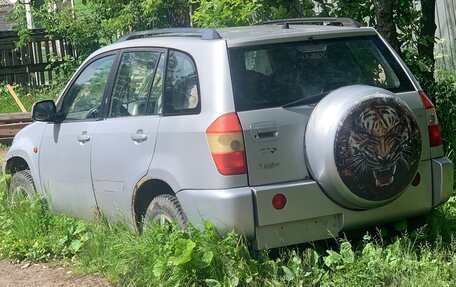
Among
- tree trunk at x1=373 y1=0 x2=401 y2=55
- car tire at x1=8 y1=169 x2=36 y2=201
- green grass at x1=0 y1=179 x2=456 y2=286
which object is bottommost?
green grass at x1=0 y1=179 x2=456 y2=286

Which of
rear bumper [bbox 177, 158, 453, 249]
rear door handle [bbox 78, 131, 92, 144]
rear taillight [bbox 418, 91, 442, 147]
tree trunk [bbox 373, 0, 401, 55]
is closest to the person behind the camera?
rear bumper [bbox 177, 158, 453, 249]

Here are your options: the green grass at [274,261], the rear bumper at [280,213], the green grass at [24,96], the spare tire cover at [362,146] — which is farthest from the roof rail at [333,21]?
the green grass at [24,96]

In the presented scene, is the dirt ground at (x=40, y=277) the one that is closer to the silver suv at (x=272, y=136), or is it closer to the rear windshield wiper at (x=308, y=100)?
the silver suv at (x=272, y=136)

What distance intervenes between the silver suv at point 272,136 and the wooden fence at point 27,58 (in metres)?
12.3

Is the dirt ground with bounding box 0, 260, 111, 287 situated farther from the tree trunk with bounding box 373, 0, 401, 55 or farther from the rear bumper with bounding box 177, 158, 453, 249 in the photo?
the tree trunk with bounding box 373, 0, 401, 55

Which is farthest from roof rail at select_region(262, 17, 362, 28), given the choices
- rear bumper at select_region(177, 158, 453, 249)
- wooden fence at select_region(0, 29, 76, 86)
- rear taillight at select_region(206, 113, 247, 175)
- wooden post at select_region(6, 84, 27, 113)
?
wooden fence at select_region(0, 29, 76, 86)

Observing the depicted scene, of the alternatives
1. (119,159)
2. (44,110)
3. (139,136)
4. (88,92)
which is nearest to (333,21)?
(139,136)

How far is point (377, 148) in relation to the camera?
198 inches

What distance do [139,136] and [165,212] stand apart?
587mm

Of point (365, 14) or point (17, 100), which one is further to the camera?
point (17, 100)

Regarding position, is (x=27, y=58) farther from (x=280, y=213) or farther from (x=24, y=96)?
(x=280, y=213)

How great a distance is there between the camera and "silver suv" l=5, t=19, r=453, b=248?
16.3ft

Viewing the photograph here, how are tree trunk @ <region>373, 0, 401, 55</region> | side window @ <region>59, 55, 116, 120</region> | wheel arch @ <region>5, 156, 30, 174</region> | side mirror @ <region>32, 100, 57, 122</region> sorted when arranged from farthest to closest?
tree trunk @ <region>373, 0, 401, 55</region> < wheel arch @ <region>5, 156, 30, 174</region> < side mirror @ <region>32, 100, 57, 122</region> < side window @ <region>59, 55, 116, 120</region>

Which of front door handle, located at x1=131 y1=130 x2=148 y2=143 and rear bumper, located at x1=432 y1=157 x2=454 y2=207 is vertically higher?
front door handle, located at x1=131 y1=130 x2=148 y2=143
